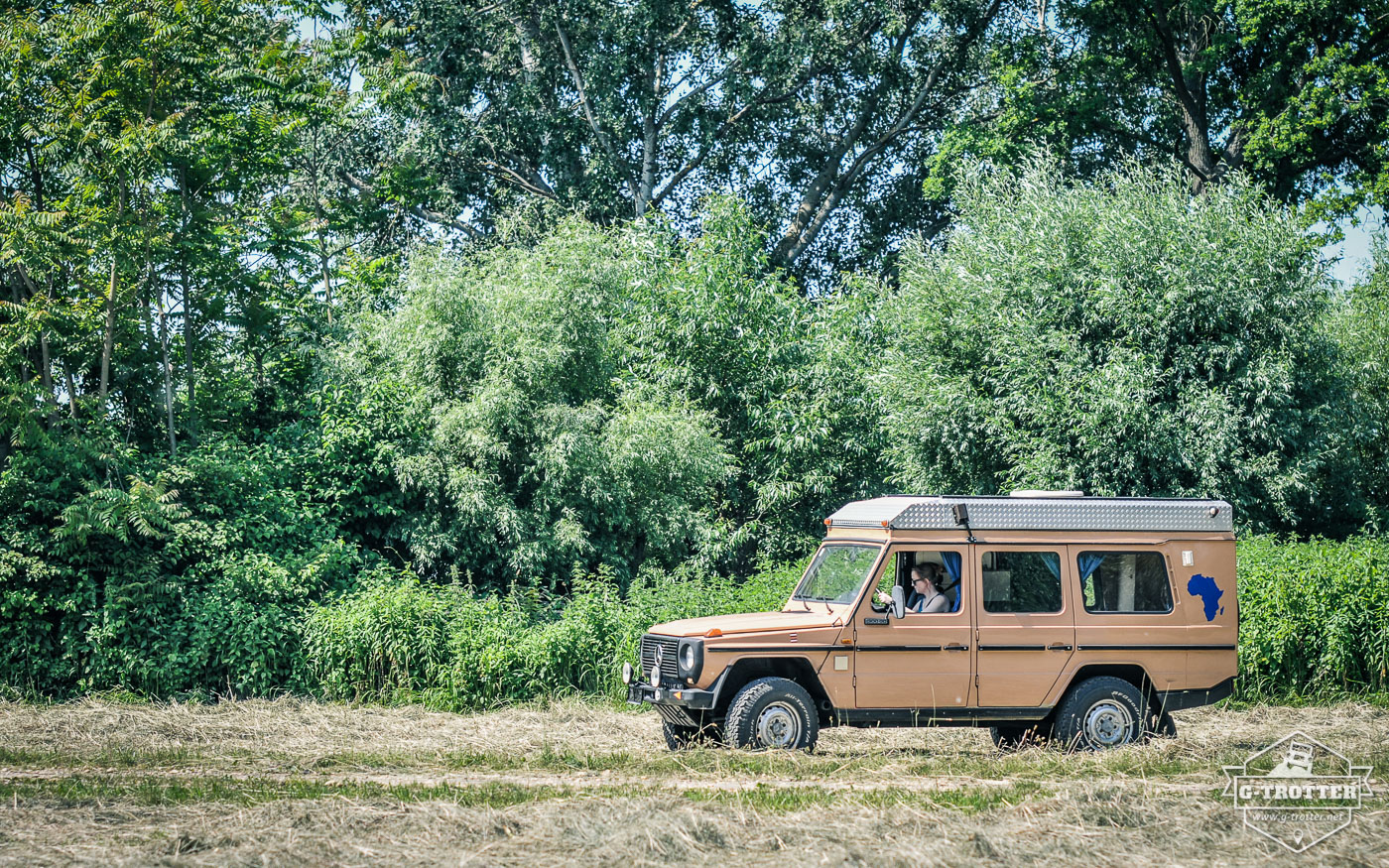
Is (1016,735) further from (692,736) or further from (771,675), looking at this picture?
(692,736)

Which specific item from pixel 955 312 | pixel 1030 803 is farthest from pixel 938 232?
pixel 1030 803

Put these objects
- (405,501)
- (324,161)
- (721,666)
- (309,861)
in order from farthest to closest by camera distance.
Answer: (324,161), (405,501), (721,666), (309,861)

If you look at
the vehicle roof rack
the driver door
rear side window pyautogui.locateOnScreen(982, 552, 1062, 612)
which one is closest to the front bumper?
the driver door

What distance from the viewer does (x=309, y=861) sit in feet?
21.6

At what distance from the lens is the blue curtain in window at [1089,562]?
1063cm

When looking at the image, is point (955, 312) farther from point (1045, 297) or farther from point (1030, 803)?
point (1030, 803)

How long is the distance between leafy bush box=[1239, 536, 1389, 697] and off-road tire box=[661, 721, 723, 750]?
24.1 ft

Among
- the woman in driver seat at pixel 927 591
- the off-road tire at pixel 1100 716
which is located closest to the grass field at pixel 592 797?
the off-road tire at pixel 1100 716

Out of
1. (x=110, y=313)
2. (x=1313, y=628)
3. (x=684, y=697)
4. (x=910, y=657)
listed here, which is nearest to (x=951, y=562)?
(x=910, y=657)

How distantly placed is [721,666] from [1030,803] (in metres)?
2.93

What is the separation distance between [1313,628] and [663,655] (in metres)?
8.89

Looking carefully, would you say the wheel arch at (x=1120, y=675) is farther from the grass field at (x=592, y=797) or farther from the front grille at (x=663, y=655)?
the front grille at (x=663, y=655)

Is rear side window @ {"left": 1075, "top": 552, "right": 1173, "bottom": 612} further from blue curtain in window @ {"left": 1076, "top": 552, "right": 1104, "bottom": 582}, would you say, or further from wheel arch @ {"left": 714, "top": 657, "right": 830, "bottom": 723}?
wheel arch @ {"left": 714, "top": 657, "right": 830, "bottom": 723}

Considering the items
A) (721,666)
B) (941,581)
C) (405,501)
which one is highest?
(405,501)
